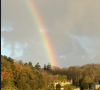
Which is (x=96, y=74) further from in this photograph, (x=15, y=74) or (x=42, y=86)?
(x=15, y=74)

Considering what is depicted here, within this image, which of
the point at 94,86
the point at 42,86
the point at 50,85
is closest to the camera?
the point at 42,86

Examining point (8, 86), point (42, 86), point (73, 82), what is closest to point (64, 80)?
point (73, 82)

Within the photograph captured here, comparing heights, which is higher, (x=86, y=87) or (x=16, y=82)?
(x=16, y=82)

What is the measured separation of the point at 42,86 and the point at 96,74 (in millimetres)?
40726

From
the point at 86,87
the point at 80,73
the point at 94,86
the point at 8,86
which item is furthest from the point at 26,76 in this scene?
the point at 80,73

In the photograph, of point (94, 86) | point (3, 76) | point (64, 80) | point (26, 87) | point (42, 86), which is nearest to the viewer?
point (3, 76)

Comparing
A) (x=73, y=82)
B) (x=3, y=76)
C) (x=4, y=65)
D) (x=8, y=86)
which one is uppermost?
(x=4, y=65)

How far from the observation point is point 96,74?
2692 inches

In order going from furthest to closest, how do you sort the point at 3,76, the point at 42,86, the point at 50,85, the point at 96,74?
the point at 96,74 < the point at 50,85 < the point at 42,86 < the point at 3,76

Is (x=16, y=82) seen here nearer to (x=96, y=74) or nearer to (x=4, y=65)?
(x=4, y=65)

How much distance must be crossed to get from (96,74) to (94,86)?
48.5ft

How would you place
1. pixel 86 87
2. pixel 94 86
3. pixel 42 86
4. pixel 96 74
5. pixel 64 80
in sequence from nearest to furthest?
pixel 42 86, pixel 86 87, pixel 94 86, pixel 64 80, pixel 96 74

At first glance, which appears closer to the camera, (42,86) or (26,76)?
(26,76)

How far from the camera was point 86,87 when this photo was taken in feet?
168
